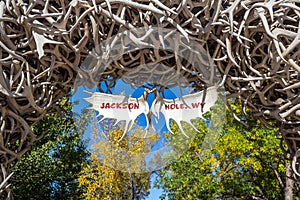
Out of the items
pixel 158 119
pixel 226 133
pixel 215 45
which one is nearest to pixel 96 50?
pixel 215 45

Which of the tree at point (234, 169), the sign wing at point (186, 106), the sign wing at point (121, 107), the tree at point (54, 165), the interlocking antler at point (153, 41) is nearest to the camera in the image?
the interlocking antler at point (153, 41)

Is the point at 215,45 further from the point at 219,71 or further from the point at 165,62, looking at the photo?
the point at 165,62

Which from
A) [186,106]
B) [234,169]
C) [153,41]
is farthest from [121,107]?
[234,169]

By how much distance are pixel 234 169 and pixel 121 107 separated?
3252mm

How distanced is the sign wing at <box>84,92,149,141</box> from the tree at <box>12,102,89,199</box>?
318 cm

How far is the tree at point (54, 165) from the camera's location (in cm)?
476

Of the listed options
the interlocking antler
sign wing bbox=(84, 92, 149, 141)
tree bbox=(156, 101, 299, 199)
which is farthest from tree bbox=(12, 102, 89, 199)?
the interlocking antler

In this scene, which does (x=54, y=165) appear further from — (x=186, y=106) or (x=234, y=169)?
(x=186, y=106)

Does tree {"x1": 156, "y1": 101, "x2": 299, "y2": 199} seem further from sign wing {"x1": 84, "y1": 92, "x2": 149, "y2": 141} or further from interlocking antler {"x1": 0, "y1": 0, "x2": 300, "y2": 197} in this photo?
interlocking antler {"x1": 0, "y1": 0, "x2": 300, "y2": 197}

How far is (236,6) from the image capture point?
1.19m

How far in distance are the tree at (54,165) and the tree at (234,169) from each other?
4.11 ft

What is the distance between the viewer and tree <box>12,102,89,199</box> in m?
4.76

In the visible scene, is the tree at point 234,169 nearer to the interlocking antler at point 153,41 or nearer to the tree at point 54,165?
the tree at point 54,165

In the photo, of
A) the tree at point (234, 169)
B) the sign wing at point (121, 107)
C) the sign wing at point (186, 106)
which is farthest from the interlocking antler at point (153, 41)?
the tree at point (234, 169)
